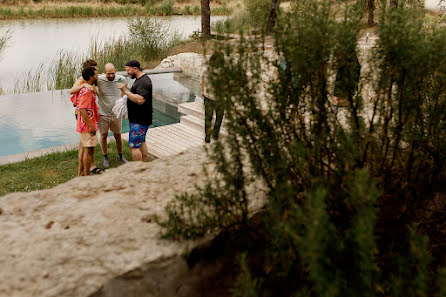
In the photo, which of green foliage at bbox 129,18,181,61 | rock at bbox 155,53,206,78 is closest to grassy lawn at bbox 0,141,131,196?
rock at bbox 155,53,206,78

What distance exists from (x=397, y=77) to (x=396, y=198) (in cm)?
66

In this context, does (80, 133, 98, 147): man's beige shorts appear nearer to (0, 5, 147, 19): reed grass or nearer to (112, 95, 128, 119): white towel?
(112, 95, 128, 119): white towel

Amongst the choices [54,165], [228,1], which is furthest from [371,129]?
[228,1]

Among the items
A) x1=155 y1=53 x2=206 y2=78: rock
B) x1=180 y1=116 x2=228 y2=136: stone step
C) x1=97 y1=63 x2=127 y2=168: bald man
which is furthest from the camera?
x1=155 y1=53 x2=206 y2=78: rock

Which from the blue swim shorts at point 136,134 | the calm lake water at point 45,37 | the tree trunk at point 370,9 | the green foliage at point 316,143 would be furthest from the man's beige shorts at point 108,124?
the tree trunk at point 370,9

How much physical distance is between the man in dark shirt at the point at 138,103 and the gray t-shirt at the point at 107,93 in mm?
527

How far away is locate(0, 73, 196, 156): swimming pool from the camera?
323 inches

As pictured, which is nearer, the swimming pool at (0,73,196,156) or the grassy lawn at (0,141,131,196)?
the grassy lawn at (0,141,131,196)

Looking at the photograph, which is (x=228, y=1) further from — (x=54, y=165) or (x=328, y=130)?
(x=328, y=130)

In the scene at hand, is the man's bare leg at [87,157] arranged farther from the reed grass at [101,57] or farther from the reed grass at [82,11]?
the reed grass at [82,11]

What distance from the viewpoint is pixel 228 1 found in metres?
38.1

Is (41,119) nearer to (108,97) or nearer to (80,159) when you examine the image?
(108,97)

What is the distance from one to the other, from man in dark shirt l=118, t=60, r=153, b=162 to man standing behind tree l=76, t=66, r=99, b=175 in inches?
16.0

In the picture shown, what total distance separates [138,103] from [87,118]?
69cm
